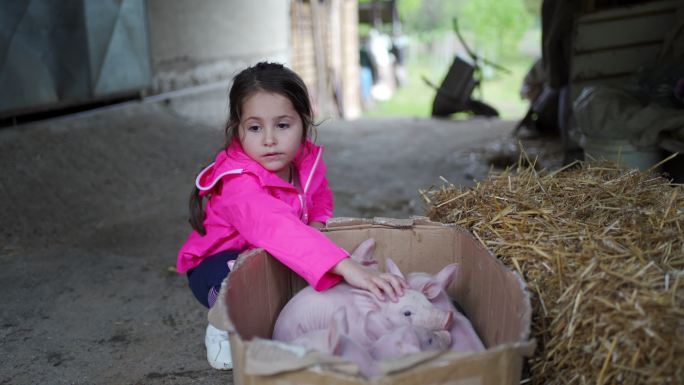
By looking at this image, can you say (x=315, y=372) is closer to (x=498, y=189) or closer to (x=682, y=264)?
(x=682, y=264)

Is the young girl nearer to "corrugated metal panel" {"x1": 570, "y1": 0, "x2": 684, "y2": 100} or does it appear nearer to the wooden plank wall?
"corrugated metal panel" {"x1": 570, "y1": 0, "x2": 684, "y2": 100}

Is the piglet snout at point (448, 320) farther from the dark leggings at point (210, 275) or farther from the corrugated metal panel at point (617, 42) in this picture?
the corrugated metal panel at point (617, 42)

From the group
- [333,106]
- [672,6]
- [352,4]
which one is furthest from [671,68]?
[352,4]

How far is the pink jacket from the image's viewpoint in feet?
6.25

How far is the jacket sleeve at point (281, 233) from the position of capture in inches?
74.3

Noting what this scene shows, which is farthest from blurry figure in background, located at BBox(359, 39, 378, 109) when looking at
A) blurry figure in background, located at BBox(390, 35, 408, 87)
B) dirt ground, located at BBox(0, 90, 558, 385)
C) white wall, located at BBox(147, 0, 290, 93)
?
dirt ground, located at BBox(0, 90, 558, 385)

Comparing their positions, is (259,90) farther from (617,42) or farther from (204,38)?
(204,38)

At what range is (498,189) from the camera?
228 cm

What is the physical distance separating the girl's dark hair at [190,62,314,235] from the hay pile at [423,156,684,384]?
2.11 ft

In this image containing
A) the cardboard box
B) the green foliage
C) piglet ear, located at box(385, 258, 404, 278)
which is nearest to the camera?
the cardboard box

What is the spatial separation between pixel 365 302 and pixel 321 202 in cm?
77

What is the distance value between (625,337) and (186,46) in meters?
5.66

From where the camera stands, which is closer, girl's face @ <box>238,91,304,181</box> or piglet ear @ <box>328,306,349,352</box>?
piglet ear @ <box>328,306,349,352</box>

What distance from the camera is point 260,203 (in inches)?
79.5
